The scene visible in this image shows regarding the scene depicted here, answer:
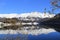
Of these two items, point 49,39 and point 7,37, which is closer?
point 7,37

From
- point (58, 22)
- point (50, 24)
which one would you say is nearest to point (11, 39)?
point (58, 22)

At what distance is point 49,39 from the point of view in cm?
1250

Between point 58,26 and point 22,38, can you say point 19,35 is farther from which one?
point 58,26

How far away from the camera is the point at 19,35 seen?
24.3 feet

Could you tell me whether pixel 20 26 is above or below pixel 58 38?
above

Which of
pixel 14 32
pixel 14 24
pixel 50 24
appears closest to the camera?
pixel 14 24

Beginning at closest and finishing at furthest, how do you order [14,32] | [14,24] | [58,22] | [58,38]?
[14,24], [14,32], [58,38], [58,22]

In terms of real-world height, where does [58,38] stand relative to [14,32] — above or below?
below

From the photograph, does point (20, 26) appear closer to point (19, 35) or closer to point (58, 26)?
point (19, 35)

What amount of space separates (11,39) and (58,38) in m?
5.26

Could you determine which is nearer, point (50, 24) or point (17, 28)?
point (17, 28)

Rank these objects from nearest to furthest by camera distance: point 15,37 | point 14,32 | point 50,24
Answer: point 15,37
point 14,32
point 50,24

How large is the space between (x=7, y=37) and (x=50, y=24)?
1441 centimetres

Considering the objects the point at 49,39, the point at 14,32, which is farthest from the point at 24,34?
the point at 49,39
